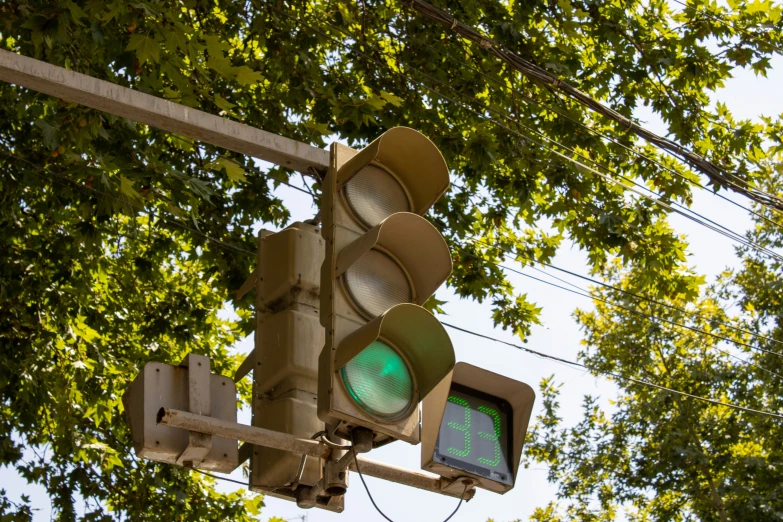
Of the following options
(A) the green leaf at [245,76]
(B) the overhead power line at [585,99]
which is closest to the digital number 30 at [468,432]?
(A) the green leaf at [245,76]

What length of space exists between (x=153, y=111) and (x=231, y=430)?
965 millimetres

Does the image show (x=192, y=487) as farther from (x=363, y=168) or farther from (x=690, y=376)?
(x=690, y=376)

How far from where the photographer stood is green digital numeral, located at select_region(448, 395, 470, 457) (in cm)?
299

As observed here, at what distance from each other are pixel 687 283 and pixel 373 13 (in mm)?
3546

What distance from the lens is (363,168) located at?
10.1ft

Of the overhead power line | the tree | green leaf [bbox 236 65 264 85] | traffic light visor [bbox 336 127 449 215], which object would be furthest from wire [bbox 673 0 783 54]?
traffic light visor [bbox 336 127 449 215]

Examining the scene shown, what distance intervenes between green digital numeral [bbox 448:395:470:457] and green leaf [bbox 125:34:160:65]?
3.25m

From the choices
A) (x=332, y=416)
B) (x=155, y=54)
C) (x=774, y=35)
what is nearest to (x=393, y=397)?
(x=332, y=416)

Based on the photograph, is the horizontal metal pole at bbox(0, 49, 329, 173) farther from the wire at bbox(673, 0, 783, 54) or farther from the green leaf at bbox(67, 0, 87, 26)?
the wire at bbox(673, 0, 783, 54)

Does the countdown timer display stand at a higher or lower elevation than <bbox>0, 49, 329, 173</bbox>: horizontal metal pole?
lower

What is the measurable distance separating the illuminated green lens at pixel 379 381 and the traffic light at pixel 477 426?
227 millimetres

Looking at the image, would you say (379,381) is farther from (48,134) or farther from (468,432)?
(48,134)

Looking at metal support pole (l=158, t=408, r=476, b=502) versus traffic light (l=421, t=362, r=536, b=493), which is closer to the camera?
metal support pole (l=158, t=408, r=476, b=502)

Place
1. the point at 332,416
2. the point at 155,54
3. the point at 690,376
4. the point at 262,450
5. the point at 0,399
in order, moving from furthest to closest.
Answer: the point at 690,376
the point at 0,399
the point at 155,54
the point at 262,450
the point at 332,416
